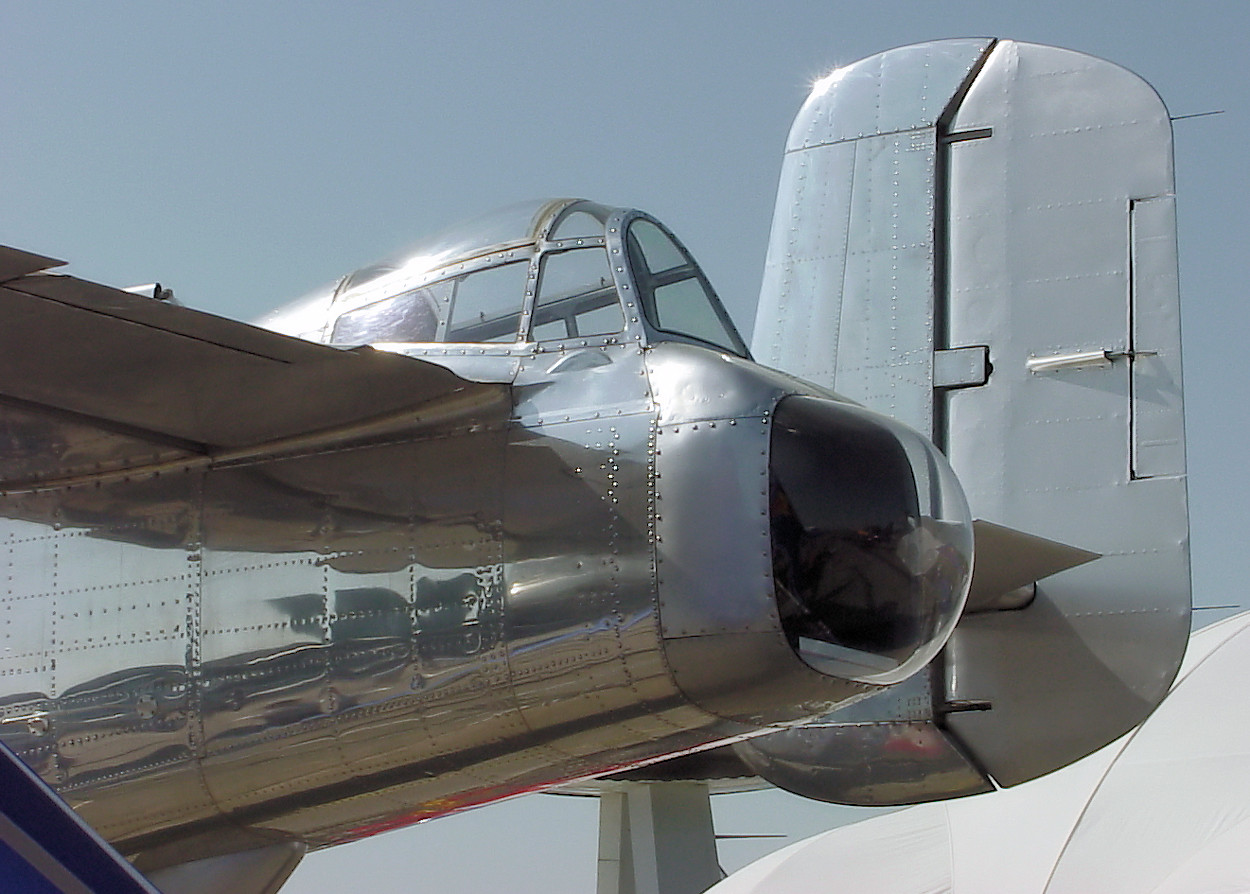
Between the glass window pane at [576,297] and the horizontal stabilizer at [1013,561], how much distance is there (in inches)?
89.1

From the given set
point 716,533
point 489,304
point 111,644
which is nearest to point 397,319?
point 489,304

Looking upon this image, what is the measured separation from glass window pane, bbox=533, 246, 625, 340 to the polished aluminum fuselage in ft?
0.34

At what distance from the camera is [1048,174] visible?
26.5ft

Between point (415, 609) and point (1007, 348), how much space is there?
4559mm

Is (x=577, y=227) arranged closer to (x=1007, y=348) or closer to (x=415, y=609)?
(x=415, y=609)

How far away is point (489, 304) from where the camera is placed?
198 inches

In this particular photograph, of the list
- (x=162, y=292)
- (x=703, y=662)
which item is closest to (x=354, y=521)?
(x=162, y=292)

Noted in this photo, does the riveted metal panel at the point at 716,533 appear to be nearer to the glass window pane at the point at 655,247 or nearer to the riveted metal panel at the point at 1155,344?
the glass window pane at the point at 655,247

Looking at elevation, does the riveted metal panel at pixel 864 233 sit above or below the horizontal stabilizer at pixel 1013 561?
above

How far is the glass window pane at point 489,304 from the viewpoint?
195 inches

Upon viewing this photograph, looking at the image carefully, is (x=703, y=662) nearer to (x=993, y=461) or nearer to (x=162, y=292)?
(x=162, y=292)

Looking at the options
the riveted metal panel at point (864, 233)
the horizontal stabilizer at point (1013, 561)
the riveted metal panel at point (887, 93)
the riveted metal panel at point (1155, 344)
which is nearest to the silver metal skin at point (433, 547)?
the horizontal stabilizer at point (1013, 561)

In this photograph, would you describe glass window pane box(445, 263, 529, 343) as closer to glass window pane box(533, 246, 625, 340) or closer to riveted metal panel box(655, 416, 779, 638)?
glass window pane box(533, 246, 625, 340)

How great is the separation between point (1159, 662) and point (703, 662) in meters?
3.66
